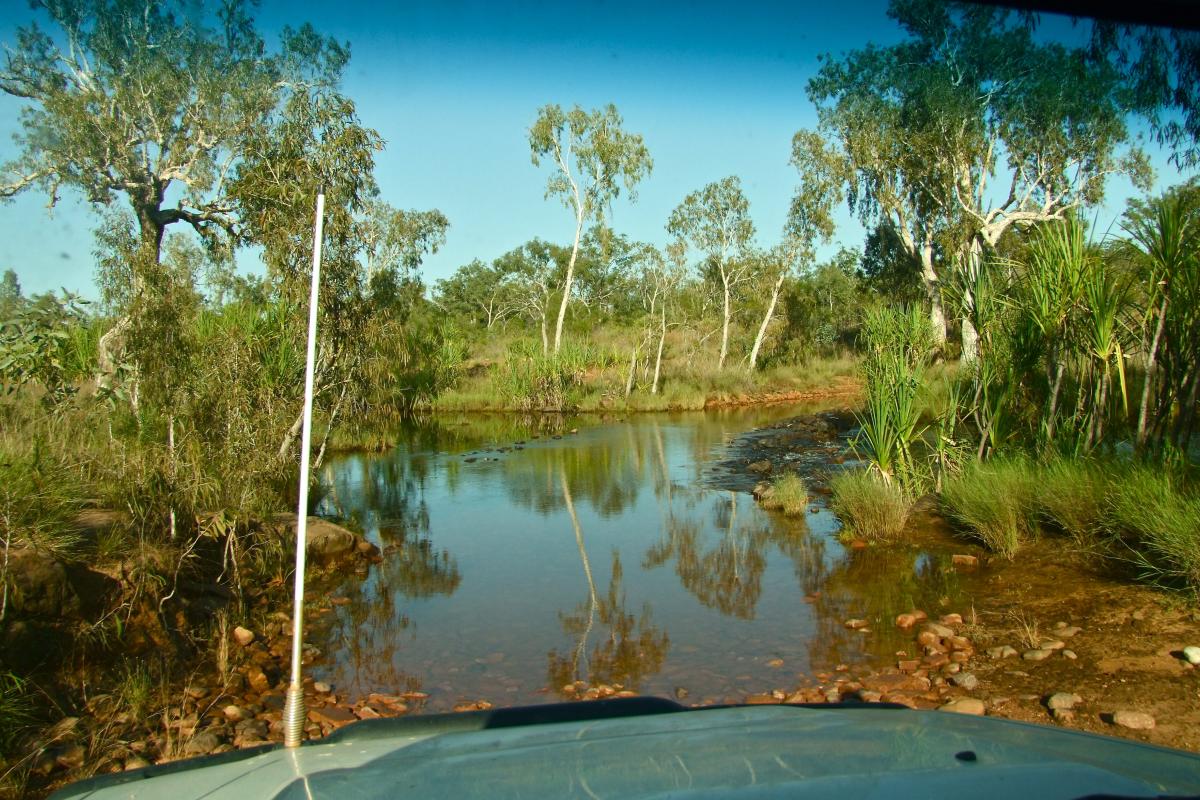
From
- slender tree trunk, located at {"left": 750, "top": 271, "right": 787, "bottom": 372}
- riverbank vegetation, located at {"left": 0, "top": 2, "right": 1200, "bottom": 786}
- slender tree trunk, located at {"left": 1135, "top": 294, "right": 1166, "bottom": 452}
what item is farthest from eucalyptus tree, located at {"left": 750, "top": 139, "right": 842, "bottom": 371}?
slender tree trunk, located at {"left": 1135, "top": 294, "right": 1166, "bottom": 452}

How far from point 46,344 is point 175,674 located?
445cm

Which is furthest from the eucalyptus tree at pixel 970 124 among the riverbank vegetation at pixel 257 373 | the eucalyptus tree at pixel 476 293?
the eucalyptus tree at pixel 476 293

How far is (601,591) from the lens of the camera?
8445mm

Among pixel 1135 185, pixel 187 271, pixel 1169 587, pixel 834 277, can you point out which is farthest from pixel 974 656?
pixel 834 277

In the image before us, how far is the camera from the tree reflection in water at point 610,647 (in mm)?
6211

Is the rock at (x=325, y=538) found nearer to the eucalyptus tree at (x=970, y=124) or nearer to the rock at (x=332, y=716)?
the rock at (x=332, y=716)

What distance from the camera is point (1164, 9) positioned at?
4.15 meters

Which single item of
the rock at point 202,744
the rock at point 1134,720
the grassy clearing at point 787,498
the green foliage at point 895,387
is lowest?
the rock at point 202,744

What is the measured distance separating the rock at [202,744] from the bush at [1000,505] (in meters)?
6.73

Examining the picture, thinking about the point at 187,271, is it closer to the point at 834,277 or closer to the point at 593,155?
the point at 593,155

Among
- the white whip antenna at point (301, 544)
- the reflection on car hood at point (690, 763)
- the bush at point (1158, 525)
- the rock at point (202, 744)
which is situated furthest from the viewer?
the bush at point (1158, 525)

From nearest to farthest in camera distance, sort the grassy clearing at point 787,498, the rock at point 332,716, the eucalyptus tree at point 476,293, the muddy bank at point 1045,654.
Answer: the muddy bank at point 1045,654 < the rock at point 332,716 < the grassy clearing at point 787,498 < the eucalyptus tree at point 476,293

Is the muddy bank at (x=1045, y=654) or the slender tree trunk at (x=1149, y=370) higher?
the slender tree trunk at (x=1149, y=370)

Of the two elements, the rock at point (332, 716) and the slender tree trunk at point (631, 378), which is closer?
the rock at point (332, 716)
